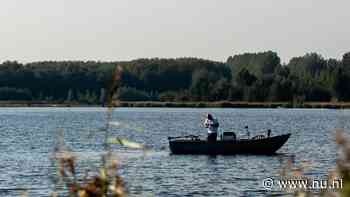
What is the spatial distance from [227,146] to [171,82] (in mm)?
151102

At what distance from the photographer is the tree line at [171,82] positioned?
140625 mm

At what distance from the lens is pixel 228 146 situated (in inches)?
1464

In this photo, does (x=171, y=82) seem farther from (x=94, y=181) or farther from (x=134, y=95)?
(x=94, y=181)

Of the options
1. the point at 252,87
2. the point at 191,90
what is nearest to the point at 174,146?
the point at 252,87

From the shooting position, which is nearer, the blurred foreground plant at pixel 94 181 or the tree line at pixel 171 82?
the blurred foreground plant at pixel 94 181

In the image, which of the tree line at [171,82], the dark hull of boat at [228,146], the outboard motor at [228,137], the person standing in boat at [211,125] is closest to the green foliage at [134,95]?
the tree line at [171,82]

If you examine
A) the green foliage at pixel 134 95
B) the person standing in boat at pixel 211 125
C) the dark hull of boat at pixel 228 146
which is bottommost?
the dark hull of boat at pixel 228 146

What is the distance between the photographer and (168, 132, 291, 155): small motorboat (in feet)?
121

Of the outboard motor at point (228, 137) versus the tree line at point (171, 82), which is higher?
the tree line at point (171, 82)

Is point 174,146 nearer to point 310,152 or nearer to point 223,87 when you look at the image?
point 310,152

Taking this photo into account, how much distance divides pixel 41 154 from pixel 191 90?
372 feet

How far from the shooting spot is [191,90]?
153500 millimetres

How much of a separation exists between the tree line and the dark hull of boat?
3567 inches

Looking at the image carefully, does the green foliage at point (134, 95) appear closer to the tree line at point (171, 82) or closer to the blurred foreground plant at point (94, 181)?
the tree line at point (171, 82)
